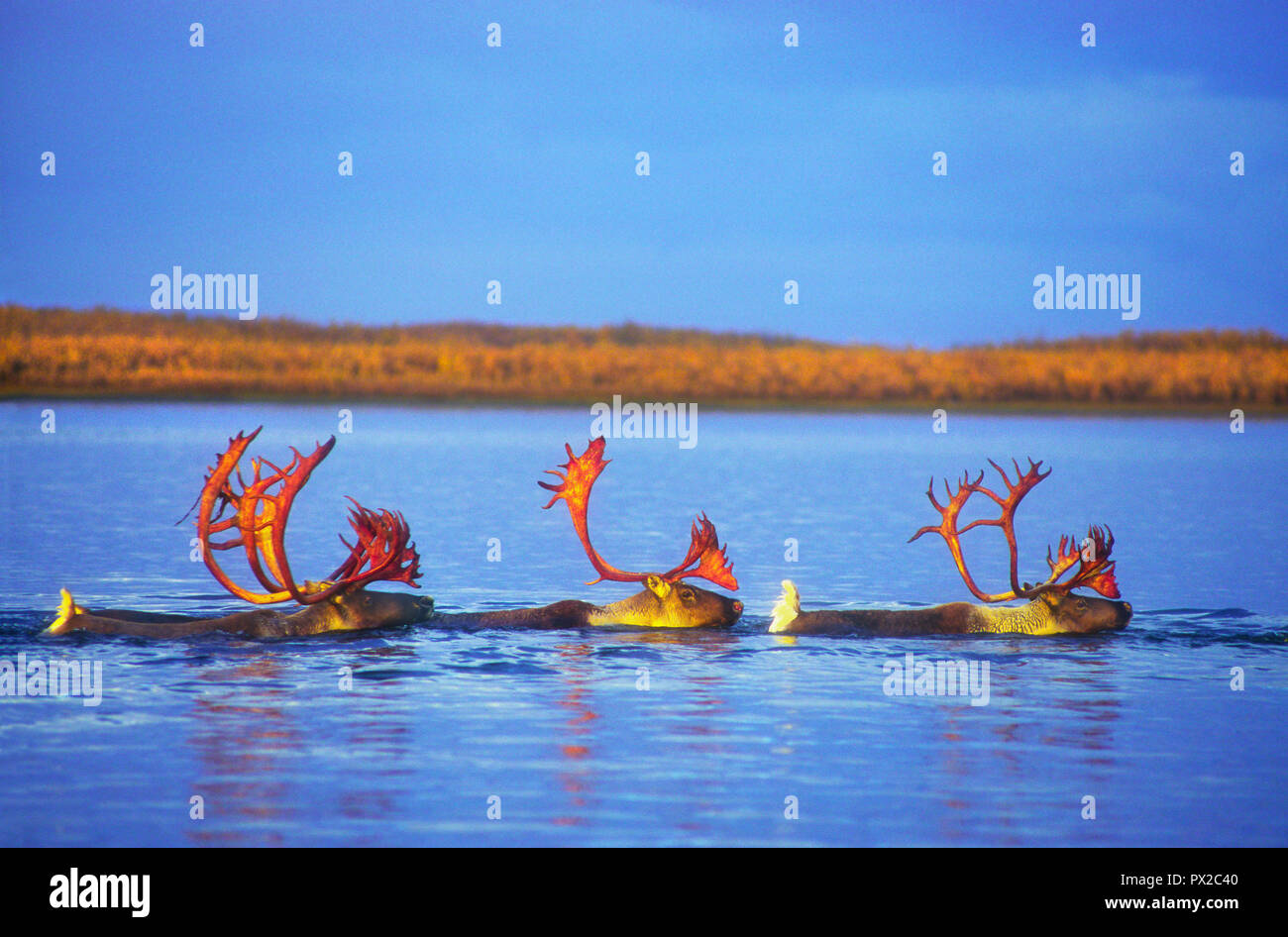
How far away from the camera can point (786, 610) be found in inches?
664

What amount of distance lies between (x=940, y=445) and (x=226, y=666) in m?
62.6

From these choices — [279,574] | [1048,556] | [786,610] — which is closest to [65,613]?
[279,574]

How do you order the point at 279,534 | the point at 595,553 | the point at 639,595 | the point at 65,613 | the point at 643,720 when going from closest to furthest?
the point at 643,720
the point at 279,534
the point at 65,613
the point at 595,553
the point at 639,595

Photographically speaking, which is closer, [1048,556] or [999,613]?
[1048,556]

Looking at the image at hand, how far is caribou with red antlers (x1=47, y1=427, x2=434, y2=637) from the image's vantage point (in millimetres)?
15445

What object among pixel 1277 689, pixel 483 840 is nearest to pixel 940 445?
pixel 1277 689

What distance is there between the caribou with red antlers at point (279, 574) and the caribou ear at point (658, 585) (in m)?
2.32

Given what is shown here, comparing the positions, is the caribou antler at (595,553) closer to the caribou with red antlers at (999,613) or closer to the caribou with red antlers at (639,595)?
the caribou with red antlers at (639,595)

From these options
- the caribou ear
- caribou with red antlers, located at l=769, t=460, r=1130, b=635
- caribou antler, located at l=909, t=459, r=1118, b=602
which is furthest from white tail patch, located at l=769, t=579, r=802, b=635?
caribou antler, located at l=909, t=459, r=1118, b=602

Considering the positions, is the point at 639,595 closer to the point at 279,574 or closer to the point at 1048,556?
the point at 279,574

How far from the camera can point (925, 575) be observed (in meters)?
25.1

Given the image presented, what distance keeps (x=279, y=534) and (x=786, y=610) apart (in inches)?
205

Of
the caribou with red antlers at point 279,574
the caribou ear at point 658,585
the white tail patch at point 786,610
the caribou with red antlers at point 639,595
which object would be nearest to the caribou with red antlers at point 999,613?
the white tail patch at point 786,610

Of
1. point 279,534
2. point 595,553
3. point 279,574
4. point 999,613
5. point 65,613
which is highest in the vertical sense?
point 279,534
